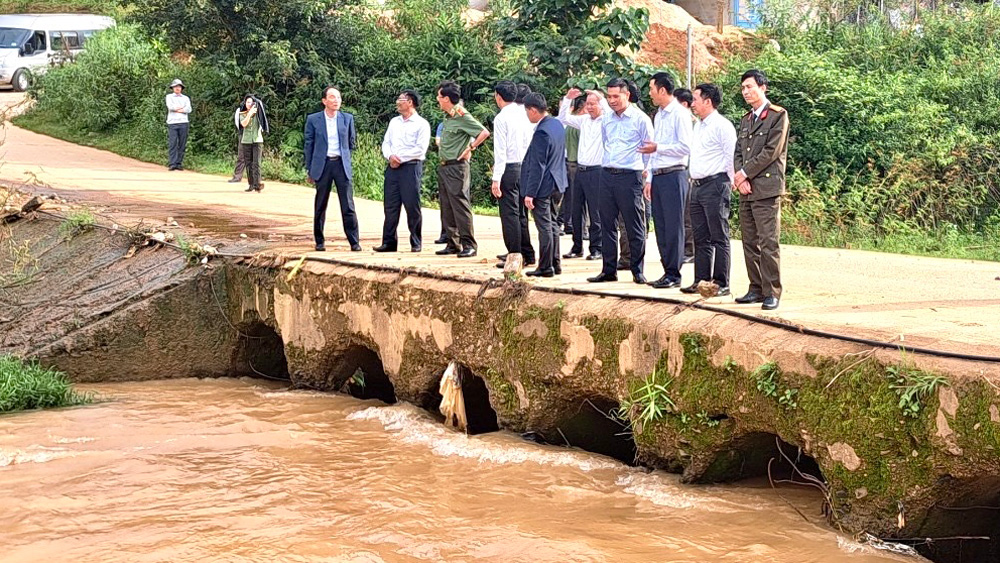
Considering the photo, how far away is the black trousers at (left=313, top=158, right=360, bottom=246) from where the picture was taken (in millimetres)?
11344

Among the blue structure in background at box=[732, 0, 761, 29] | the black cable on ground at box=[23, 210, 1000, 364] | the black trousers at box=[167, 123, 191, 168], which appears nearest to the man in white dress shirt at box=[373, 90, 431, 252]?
the black cable on ground at box=[23, 210, 1000, 364]

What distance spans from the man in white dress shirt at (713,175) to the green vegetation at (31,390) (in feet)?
19.5

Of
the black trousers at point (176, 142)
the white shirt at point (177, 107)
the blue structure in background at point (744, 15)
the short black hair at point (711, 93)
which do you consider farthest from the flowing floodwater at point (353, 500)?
the blue structure in background at point (744, 15)

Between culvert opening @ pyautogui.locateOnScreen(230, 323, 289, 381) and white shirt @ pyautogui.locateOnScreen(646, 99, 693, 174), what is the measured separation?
514 cm

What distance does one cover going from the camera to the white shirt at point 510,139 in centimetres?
994

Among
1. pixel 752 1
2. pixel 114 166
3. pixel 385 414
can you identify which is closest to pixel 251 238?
pixel 385 414

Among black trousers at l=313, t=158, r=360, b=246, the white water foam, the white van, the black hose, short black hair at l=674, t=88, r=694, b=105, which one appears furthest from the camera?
the white van

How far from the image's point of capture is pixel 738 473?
790cm

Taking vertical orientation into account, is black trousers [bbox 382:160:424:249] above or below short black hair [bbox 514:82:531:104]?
below

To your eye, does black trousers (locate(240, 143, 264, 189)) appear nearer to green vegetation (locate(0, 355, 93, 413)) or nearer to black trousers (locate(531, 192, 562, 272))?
green vegetation (locate(0, 355, 93, 413))

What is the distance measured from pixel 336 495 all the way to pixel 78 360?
15.5 feet

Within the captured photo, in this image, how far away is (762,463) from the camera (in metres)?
8.04

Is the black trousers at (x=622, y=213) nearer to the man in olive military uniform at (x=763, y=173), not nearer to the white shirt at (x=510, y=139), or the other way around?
the white shirt at (x=510, y=139)

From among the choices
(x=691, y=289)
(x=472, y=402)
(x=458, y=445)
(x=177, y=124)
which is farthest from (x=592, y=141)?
(x=177, y=124)
